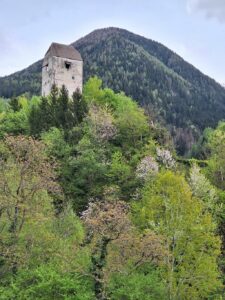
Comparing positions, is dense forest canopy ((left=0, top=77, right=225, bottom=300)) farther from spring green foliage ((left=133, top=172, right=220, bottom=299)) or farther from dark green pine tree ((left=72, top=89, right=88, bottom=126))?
dark green pine tree ((left=72, top=89, right=88, bottom=126))

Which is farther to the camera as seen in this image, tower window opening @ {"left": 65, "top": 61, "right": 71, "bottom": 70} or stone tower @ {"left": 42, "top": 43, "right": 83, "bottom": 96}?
tower window opening @ {"left": 65, "top": 61, "right": 71, "bottom": 70}

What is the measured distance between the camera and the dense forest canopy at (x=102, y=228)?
31.0 m

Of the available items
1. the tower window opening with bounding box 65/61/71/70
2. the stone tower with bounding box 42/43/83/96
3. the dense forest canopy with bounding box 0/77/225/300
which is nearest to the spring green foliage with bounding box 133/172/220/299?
the dense forest canopy with bounding box 0/77/225/300

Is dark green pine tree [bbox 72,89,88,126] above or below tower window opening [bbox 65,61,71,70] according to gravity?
below

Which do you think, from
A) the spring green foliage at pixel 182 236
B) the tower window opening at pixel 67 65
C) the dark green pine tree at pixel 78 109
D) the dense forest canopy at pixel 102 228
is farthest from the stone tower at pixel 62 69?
the spring green foliage at pixel 182 236

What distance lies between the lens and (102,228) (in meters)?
30.7

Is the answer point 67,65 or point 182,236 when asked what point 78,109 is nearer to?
point 67,65

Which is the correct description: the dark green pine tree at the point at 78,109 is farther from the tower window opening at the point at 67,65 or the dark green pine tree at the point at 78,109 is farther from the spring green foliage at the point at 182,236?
the spring green foliage at the point at 182,236

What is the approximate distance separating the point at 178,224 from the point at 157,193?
16.4 feet

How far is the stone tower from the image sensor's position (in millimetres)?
81062

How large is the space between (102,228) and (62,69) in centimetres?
5431

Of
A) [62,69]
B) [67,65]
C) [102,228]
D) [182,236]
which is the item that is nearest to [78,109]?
[62,69]

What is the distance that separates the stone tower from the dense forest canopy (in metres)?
22.5

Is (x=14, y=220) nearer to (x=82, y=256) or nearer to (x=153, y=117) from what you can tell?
(x=82, y=256)
